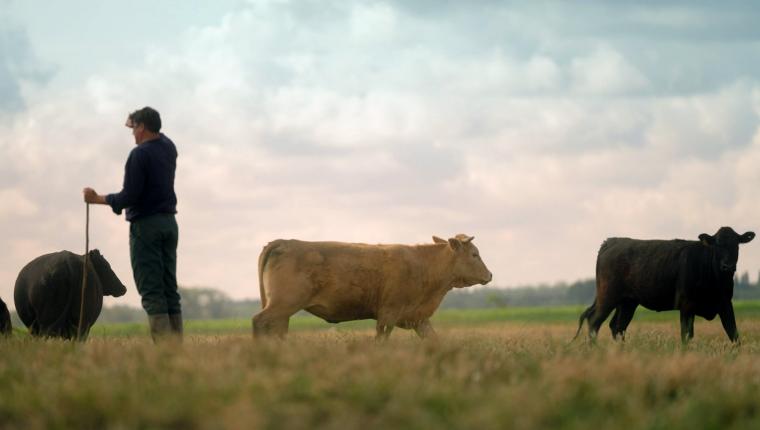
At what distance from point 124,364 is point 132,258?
10.2 ft

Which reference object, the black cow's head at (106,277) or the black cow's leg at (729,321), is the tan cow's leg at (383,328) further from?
the black cow's leg at (729,321)

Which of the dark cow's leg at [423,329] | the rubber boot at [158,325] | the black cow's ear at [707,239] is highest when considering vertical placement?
the black cow's ear at [707,239]

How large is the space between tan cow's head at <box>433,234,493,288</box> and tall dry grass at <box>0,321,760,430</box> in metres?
4.80

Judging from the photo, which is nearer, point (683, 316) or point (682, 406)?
point (682, 406)

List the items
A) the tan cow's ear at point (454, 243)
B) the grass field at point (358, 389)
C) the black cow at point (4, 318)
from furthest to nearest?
the tan cow's ear at point (454, 243) < the black cow at point (4, 318) < the grass field at point (358, 389)

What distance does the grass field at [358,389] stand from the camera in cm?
644

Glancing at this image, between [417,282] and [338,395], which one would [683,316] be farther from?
[338,395]

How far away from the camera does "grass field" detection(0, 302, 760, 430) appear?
6441mm

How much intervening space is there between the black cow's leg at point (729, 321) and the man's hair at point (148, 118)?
31.9ft

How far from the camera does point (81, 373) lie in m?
7.89

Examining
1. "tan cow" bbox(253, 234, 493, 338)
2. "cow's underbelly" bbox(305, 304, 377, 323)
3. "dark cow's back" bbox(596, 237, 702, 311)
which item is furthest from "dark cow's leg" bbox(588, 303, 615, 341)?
"cow's underbelly" bbox(305, 304, 377, 323)

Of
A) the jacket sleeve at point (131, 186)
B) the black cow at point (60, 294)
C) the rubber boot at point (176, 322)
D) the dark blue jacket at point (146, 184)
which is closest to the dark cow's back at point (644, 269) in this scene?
the black cow at point (60, 294)

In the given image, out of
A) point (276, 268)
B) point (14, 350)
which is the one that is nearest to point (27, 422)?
point (14, 350)

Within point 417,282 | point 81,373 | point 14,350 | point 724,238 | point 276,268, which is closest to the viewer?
point 81,373
